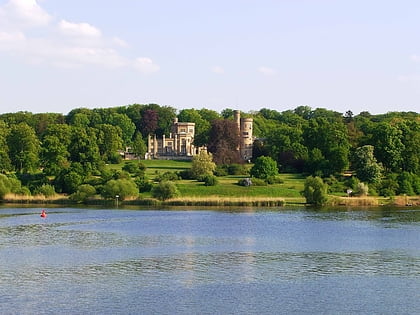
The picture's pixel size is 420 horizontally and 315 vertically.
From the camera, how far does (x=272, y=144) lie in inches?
5266

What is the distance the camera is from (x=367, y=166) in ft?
338

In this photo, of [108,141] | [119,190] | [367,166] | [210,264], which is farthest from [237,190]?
[210,264]

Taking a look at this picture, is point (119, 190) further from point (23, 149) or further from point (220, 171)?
point (23, 149)

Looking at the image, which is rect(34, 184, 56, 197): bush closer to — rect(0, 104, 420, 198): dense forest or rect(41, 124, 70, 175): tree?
rect(0, 104, 420, 198): dense forest

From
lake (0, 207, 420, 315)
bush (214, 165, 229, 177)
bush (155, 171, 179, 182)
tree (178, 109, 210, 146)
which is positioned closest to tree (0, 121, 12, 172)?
bush (155, 171, 179, 182)

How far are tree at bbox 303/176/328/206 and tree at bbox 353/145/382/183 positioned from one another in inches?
560

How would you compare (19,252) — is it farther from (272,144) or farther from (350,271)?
(272,144)

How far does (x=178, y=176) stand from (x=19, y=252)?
56.9 meters

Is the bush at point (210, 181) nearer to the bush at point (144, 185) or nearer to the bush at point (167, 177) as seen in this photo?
the bush at point (167, 177)

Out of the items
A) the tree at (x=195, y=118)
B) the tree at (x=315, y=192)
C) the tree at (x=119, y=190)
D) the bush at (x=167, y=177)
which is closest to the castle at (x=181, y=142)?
the tree at (x=195, y=118)

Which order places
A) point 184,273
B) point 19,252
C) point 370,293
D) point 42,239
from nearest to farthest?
point 370,293
point 184,273
point 19,252
point 42,239

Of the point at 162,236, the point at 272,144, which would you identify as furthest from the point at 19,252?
the point at 272,144

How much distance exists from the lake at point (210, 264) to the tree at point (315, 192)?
498 inches

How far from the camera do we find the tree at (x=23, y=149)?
110 metres
